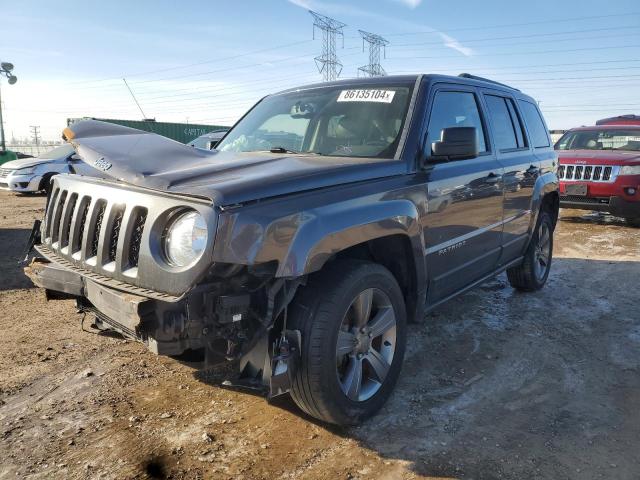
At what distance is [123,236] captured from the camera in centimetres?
246

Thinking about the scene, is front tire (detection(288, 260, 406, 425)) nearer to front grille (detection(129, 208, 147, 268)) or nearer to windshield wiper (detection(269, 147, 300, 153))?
front grille (detection(129, 208, 147, 268))

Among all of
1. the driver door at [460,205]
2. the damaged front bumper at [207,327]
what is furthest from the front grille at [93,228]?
the driver door at [460,205]

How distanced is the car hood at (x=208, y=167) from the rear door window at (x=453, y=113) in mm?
555

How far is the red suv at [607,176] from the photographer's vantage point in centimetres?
888

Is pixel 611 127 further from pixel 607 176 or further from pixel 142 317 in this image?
pixel 142 317

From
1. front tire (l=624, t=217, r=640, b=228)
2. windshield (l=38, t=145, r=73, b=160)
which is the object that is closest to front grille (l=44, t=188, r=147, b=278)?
front tire (l=624, t=217, r=640, b=228)

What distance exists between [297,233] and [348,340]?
30.2 inches

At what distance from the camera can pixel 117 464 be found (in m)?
2.51

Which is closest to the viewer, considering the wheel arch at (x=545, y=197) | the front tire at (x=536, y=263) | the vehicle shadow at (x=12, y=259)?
the wheel arch at (x=545, y=197)

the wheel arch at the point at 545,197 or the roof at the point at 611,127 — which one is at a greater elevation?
the roof at the point at 611,127

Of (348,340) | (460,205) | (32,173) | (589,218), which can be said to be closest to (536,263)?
(460,205)

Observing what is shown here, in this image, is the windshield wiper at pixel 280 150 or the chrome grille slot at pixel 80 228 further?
the windshield wiper at pixel 280 150

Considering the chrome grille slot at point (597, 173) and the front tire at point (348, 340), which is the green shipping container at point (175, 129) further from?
the front tire at point (348, 340)

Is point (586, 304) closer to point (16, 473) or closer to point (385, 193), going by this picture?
point (385, 193)
